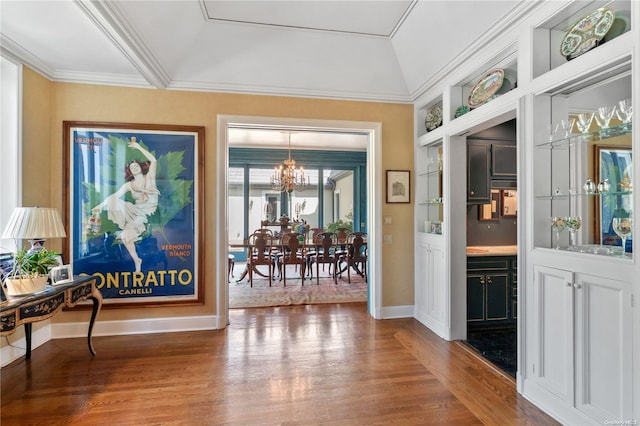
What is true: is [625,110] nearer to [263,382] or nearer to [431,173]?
[431,173]

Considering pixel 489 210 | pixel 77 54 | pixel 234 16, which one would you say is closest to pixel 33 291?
pixel 77 54

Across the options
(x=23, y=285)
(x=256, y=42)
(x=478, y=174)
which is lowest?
(x=23, y=285)

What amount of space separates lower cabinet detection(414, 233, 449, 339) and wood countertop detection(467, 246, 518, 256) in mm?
380

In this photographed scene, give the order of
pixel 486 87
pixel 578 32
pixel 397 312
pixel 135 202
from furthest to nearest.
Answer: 1. pixel 397 312
2. pixel 135 202
3. pixel 486 87
4. pixel 578 32

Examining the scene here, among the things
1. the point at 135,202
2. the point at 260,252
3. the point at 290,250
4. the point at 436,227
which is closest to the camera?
the point at 135,202

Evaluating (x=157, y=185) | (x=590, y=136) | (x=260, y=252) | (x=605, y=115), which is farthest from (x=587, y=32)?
(x=260, y=252)

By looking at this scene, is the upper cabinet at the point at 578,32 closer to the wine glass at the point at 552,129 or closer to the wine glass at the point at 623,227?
the wine glass at the point at 552,129

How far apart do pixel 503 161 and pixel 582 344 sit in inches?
101

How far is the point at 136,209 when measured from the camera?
11.5 ft

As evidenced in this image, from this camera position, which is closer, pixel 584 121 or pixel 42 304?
pixel 584 121

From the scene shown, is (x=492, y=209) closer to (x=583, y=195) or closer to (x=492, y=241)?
(x=492, y=241)

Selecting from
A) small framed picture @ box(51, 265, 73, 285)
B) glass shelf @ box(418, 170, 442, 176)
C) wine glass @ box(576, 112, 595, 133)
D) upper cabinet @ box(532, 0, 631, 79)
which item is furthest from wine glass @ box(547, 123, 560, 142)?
small framed picture @ box(51, 265, 73, 285)

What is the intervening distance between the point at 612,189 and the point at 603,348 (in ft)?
3.15

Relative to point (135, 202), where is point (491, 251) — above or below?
below
